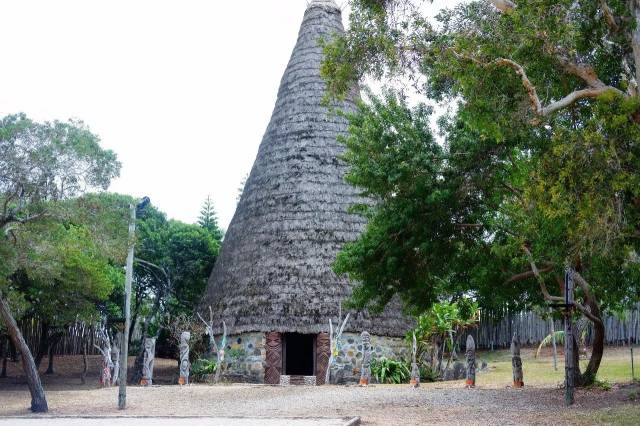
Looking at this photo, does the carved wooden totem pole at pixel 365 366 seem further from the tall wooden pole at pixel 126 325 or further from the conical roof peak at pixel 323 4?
the conical roof peak at pixel 323 4

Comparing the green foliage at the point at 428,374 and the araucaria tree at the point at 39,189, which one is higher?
the araucaria tree at the point at 39,189

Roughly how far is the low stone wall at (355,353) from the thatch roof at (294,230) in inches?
10.7

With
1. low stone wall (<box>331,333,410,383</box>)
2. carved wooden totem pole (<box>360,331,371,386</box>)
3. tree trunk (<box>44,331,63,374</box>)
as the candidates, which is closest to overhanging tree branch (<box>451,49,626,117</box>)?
carved wooden totem pole (<box>360,331,371,386</box>)

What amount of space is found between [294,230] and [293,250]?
682 mm

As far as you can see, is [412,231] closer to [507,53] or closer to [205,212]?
[507,53]

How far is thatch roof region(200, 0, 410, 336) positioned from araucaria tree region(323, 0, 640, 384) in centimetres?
643

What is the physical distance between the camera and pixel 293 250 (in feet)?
80.3

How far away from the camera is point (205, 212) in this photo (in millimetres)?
43094

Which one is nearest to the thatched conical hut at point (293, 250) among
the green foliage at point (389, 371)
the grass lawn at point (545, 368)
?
the green foliage at point (389, 371)

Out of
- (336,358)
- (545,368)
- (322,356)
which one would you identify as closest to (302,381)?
(322,356)

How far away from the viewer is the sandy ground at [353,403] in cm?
1255

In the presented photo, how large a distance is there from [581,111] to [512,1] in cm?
218

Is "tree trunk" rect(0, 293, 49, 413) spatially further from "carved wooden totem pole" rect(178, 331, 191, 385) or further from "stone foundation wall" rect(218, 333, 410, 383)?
"stone foundation wall" rect(218, 333, 410, 383)

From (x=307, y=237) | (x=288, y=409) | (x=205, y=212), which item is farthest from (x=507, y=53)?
(x=205, y=212)
